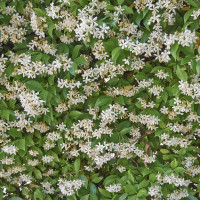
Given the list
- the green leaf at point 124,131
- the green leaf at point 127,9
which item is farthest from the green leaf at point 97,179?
the green leaf at point 127,9

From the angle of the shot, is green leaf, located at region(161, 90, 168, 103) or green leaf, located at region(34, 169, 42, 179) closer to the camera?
green leaf, located at region(161, 90, 168, 103)

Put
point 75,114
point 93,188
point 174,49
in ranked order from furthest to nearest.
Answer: point 93,188 → point 75,114 → point 174,49

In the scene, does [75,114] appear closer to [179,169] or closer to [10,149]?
[10,149]

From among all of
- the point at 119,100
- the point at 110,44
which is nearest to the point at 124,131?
the point at 119,100

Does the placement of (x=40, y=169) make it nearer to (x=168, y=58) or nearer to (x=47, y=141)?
(x=47, y=141)

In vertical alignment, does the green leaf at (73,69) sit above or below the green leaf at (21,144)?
above

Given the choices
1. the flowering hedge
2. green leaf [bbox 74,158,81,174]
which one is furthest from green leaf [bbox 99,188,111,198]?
green leaf [bbox 74,158,81,174]

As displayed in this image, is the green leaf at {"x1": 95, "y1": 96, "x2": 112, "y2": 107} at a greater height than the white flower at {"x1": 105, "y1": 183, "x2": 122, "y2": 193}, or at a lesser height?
greater

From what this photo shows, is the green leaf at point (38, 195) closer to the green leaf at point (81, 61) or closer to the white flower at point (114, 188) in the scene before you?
the white flower at point (114, 188)

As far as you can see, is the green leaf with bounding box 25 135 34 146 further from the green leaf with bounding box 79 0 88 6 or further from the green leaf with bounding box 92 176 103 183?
the green leaf with bounding box 79 0 88 6
